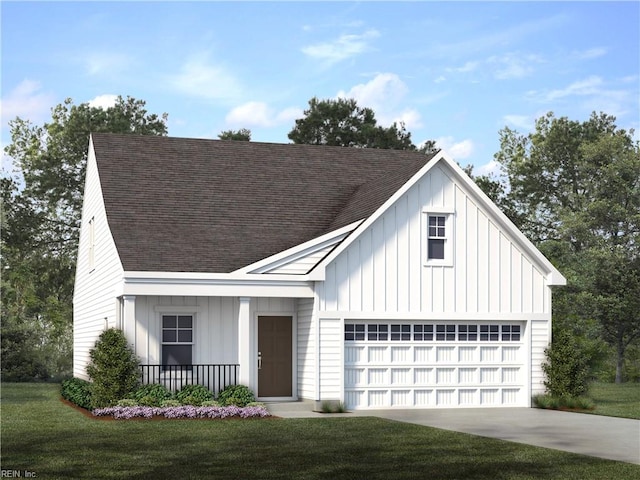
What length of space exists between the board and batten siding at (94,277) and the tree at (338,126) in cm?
2109

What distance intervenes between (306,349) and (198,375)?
2790mm

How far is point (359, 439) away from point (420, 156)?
17.8m

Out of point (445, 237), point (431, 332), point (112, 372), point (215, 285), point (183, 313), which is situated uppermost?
point (445, 237)

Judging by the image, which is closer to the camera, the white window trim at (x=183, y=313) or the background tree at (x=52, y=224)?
the white window trim at (x=183, y=313)

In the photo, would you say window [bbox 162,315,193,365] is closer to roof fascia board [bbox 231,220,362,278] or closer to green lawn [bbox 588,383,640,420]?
roof fascia board [bbox 231,220,362,278]

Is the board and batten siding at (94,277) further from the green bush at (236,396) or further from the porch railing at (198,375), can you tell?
the green bush at (236,396)

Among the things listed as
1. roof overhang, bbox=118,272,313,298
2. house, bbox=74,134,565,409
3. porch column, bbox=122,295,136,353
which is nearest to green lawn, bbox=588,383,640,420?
house, bbox=74,134,565,409

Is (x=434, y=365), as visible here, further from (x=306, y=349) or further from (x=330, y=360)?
(x=306, y=349)

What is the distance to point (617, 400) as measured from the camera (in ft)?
99.2

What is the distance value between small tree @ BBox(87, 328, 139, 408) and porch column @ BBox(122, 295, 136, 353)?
579 mm

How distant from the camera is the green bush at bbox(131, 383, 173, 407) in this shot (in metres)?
23.4

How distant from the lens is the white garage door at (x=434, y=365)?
84.5ft

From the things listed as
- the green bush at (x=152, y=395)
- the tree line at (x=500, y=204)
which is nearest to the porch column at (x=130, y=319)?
the green bush at (x=152, y=395)

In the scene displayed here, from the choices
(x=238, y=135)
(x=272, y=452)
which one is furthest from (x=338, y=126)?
Result: (x=272, y=452)
